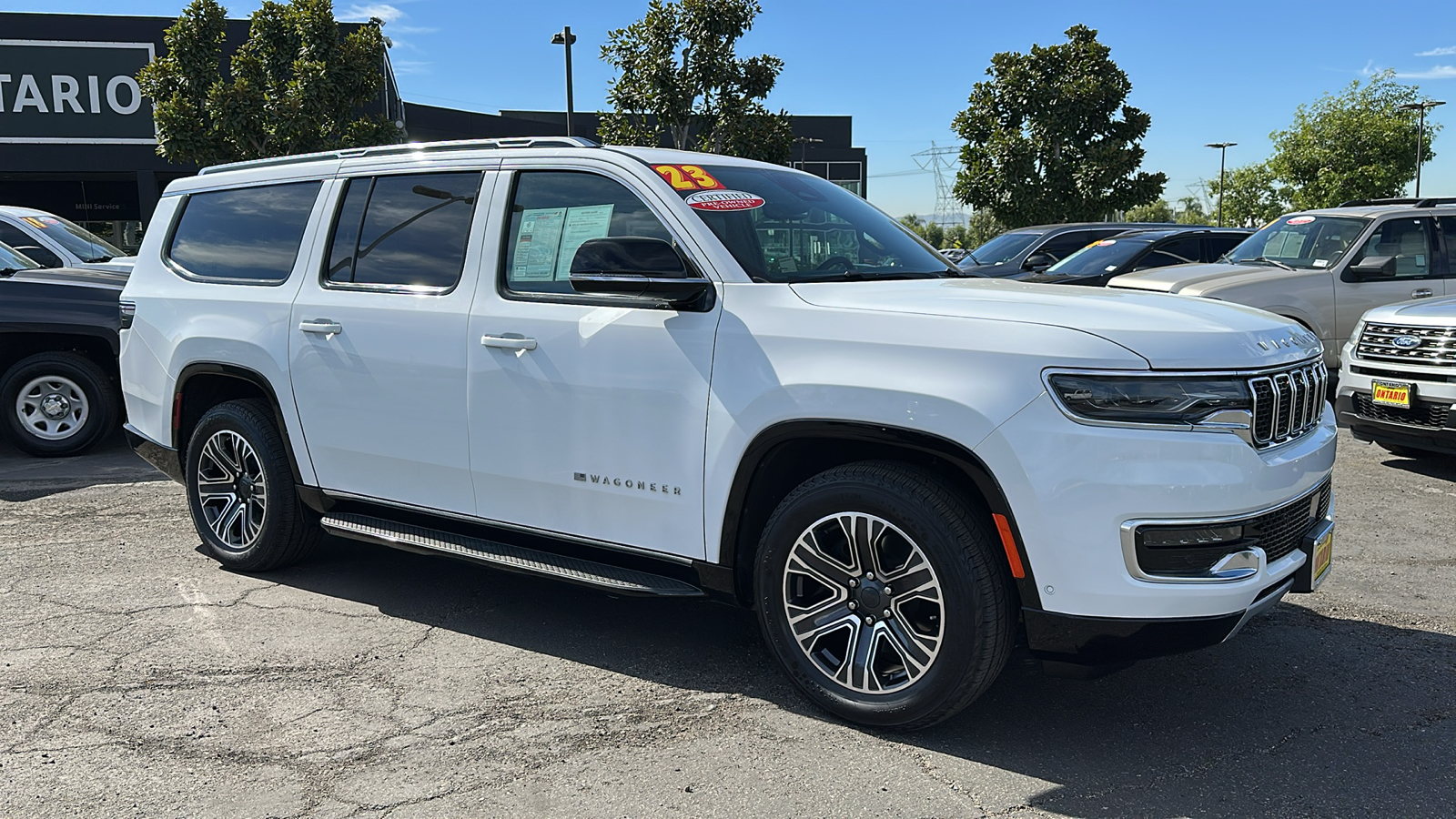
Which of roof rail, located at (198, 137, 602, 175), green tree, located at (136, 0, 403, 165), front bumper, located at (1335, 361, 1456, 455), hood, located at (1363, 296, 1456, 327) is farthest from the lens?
green tree, located at (136, 0, 403, 165)

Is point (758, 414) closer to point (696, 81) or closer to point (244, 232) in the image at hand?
point (244, 232)

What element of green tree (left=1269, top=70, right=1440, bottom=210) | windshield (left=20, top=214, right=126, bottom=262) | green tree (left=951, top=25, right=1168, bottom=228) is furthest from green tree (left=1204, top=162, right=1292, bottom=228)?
windshield (left=20, top=214, right=126, bottom=262)

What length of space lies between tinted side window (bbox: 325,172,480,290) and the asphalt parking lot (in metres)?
1.47

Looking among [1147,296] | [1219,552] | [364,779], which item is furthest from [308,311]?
[1219,552]

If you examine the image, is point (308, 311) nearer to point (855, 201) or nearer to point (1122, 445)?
point (855, 201)

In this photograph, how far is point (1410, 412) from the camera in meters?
7.17

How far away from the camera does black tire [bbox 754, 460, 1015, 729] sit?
10.8 ft

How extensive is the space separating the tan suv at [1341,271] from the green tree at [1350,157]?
4626cm

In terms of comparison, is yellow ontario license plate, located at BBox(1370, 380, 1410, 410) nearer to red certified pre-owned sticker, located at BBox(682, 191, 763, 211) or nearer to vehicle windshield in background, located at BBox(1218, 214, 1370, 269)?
vehicle windshield in background, located at BBox(1218, 214, 1370, 269)

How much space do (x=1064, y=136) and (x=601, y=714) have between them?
2726cm

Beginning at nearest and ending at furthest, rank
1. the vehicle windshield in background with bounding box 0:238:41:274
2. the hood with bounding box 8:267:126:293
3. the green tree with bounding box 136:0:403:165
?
1. the hood with bounding box 8:267:126:293
2. the vehicle windshield in background with bounding box 0:238:41:274
3. the green tree with bounding box 136:0:403:165

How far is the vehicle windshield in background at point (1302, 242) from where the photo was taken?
403 inches

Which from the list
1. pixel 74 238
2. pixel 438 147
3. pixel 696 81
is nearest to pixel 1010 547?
pixel 438 147

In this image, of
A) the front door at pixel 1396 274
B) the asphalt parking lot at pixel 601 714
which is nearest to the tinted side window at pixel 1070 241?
the front door at pixel 1396 274
